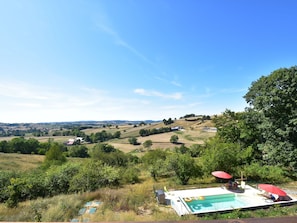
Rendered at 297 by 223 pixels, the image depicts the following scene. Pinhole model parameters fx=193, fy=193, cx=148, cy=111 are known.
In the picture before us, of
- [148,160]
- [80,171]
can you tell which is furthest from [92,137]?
[80,171]

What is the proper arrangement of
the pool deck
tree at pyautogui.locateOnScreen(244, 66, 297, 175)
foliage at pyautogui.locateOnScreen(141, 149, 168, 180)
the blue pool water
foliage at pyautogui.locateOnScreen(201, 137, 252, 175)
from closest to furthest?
the pool deck → the blue pool water → tree at pyautogui.locateOnScreen(244, 66, 297, 175) → foliage at pyautogui.locateOnScreen(201, 137, 252, 175) → foliage at pyautogui.locateOnScreen(141, 149, 168, 180)

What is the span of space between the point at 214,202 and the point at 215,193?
98cm

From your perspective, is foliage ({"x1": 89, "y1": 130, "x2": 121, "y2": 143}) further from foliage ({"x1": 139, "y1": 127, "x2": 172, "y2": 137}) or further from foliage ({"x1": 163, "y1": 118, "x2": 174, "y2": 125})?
foliage ({"x1": 163, "y1": 118, "x2": 174, "y2": 125})

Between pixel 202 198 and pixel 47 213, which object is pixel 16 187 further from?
pixel 202 198

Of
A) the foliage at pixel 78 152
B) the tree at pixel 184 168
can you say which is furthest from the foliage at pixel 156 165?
the foliage at pixel 78 152

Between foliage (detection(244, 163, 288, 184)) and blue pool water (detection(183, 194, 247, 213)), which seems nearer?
blue pool water (detection(183, 194, 247, 213))

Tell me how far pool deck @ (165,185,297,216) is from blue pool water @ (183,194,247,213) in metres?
0.31

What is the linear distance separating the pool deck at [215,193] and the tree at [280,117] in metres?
4.48

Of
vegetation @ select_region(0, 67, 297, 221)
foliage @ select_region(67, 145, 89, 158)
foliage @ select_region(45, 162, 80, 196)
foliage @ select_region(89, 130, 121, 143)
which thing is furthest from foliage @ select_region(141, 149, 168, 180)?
foliage @ select_region(89, 130, 121, 143)

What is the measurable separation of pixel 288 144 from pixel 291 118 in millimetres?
2285

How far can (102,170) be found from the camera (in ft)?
57.4

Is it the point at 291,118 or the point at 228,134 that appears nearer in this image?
the point at 291,118

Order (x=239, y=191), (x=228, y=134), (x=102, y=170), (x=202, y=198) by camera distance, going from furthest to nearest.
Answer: (x=228, y=134)
(x=102, y=170)
(x=239, y=191)
(x=202, y=198)

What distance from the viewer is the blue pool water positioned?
1238 centimetres
